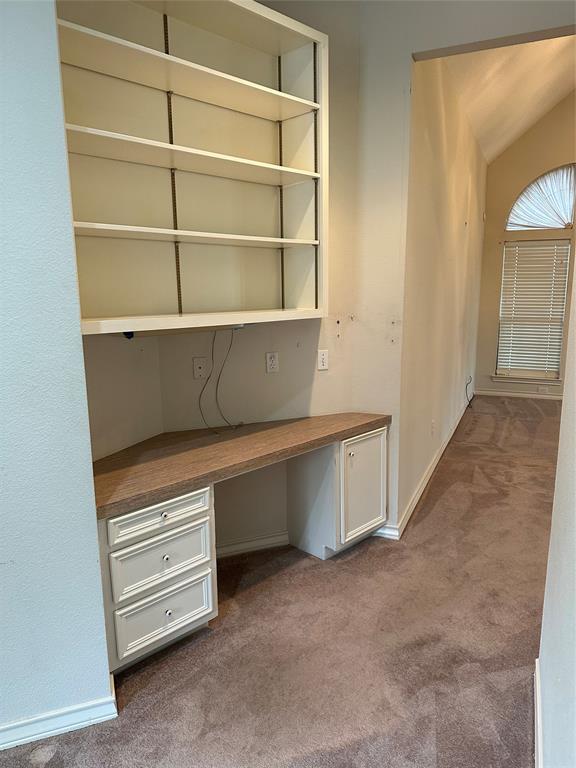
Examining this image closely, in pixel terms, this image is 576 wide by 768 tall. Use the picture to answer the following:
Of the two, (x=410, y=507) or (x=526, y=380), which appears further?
(x=526, y=380)

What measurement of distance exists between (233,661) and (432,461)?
262cm

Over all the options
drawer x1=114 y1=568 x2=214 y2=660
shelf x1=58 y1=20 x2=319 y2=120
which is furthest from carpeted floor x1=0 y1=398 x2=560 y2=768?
shelf x1=58 y1=20 x2=319 y2=120

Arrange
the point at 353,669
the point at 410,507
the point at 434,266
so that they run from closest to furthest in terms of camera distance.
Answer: the point at 353,669 < the point at 410,507 < the point at 434,266

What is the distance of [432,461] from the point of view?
14.2 feet

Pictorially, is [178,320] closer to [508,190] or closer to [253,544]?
[253,544]

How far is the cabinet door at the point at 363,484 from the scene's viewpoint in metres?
2.85

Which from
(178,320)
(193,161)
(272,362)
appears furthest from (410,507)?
(193,161)

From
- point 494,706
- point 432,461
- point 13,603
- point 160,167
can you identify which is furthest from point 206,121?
point 432,461

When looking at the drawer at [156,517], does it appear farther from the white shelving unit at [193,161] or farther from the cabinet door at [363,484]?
the cabinet door at [363,484]

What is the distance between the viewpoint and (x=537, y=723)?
1786mm

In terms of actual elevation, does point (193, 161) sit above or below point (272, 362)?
above

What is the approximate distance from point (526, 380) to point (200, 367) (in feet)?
18.6

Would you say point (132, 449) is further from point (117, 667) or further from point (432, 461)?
point (432, 461)

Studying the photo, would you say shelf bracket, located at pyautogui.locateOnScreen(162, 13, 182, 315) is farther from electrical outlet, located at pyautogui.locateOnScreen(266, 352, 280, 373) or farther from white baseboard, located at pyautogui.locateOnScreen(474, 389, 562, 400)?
white baseboard, located at pyautogui.locateOnScreen(474, 389, 562, 400)
